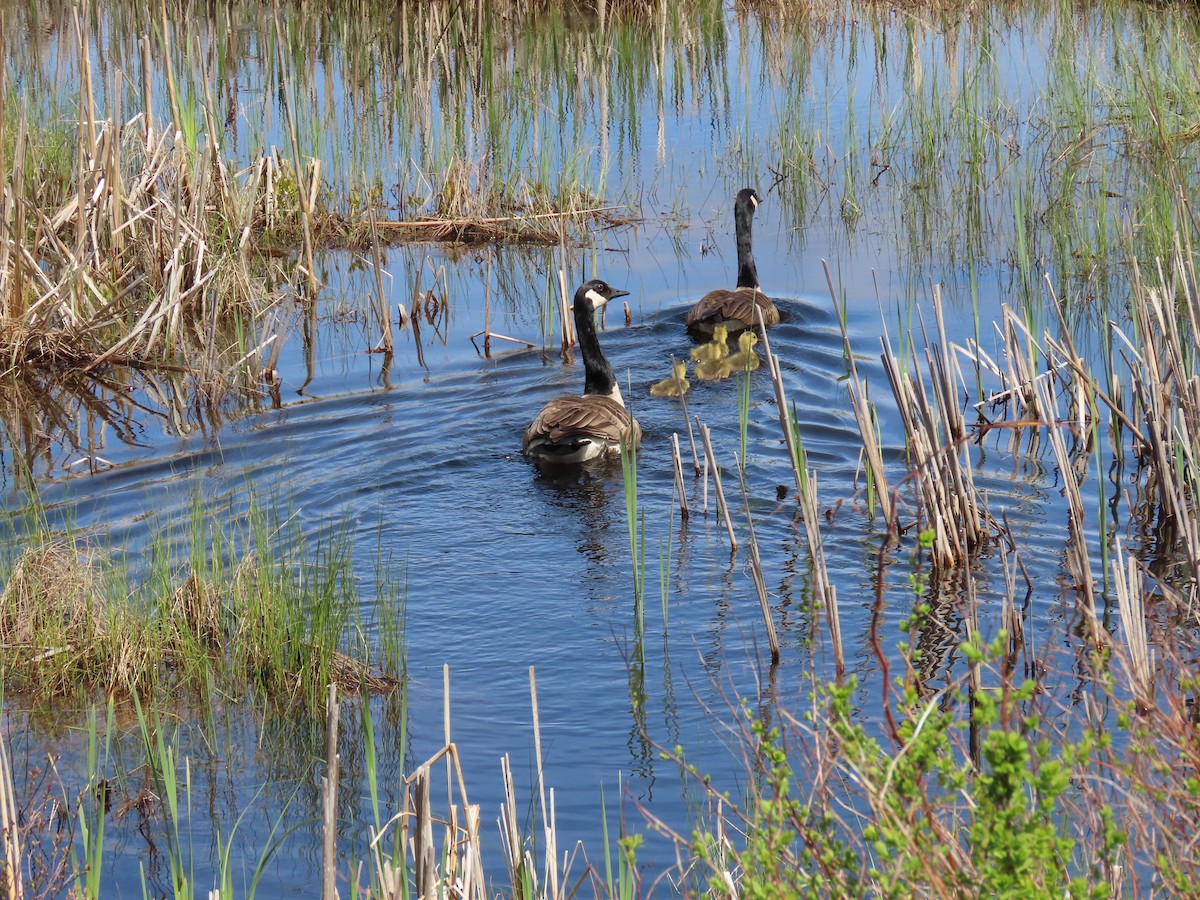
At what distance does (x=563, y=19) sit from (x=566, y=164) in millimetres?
6774

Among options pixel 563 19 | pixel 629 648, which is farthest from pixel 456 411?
pixel 563 19

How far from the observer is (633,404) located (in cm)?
1027

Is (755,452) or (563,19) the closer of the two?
(755,452)

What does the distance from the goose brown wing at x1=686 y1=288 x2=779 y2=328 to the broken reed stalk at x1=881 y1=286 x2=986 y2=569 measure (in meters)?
3.88

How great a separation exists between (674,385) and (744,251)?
2250 mm

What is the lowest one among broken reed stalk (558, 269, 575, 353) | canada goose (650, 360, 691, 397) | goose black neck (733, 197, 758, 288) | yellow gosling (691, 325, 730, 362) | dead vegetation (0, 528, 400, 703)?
dead vegetation (0, 528, 400, 703)

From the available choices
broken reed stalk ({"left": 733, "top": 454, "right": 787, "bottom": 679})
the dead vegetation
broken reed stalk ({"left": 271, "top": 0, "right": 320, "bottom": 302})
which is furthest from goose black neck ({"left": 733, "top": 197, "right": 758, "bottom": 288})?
the dead vegetation

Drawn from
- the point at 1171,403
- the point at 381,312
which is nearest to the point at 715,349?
the point at 381,312

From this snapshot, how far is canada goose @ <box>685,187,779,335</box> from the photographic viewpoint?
10414mm

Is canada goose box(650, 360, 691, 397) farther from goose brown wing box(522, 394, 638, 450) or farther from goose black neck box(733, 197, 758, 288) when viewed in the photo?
goose black neck box(733, 197, 758, 288)

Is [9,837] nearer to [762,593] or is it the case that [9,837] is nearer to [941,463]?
[762,593]

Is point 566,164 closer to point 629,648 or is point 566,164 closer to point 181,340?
point 181,340

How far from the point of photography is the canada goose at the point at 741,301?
10.4 metres

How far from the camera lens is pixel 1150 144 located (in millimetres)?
10727
